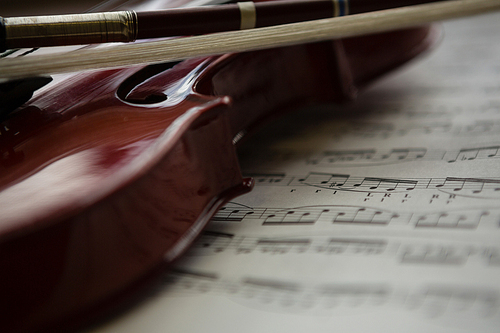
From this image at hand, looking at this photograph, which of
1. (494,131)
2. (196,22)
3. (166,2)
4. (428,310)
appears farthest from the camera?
(166,2)

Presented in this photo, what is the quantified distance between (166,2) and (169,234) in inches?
20.9

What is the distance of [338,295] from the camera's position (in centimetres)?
41

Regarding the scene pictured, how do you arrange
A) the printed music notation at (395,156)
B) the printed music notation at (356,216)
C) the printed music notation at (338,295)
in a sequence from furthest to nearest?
the printed music notation at (395,156), the printed music notation at (356,216), the printed music notation at (338,295)

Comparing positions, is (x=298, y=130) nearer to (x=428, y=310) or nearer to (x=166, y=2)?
(x=166, y=2)

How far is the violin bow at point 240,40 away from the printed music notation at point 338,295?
275 millimetres

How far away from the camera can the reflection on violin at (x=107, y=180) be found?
40 cm

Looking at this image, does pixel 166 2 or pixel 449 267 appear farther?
pixel 166 2

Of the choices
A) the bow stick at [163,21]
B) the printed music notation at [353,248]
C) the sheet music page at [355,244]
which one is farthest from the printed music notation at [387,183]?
the bow stick at [163,21]

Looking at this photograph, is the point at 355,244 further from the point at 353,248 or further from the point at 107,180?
the point at 107,180

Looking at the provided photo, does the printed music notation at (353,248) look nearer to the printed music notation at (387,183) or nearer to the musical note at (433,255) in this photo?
the musical note at (433,255)

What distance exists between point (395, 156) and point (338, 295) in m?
0.33

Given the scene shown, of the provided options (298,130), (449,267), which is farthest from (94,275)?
(298,130)

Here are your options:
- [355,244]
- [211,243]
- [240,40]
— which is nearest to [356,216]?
[355,244]

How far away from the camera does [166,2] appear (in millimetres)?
834
